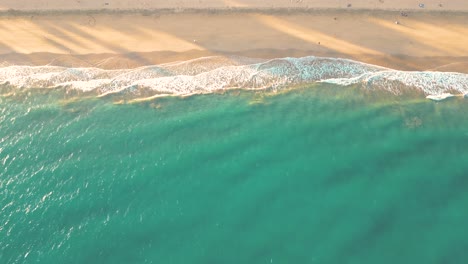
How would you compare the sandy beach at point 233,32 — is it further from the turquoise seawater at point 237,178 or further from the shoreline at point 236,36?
the turquoise seawater at point 237,178

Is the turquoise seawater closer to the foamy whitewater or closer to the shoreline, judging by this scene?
the foamy whitewater

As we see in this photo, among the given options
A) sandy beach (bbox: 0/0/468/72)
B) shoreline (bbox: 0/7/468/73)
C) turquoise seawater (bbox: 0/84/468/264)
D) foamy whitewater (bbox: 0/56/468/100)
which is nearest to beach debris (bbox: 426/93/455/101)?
foamy whitewater (bbox: 0/56/468/100)

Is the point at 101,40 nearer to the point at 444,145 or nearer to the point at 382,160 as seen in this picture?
the point at 382,160

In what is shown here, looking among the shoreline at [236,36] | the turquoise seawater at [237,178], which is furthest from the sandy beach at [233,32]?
the turquoise seawater at [237,178]

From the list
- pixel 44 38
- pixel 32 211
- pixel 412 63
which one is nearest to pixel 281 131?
pixel 412 63

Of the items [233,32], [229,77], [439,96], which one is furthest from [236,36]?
[439,96]

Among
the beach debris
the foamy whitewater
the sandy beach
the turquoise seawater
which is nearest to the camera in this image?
the turquoise seawater

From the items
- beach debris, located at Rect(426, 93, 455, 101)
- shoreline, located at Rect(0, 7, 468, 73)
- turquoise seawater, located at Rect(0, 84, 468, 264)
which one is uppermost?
shoreline, located at Rect(0, 7, 468, 73)
